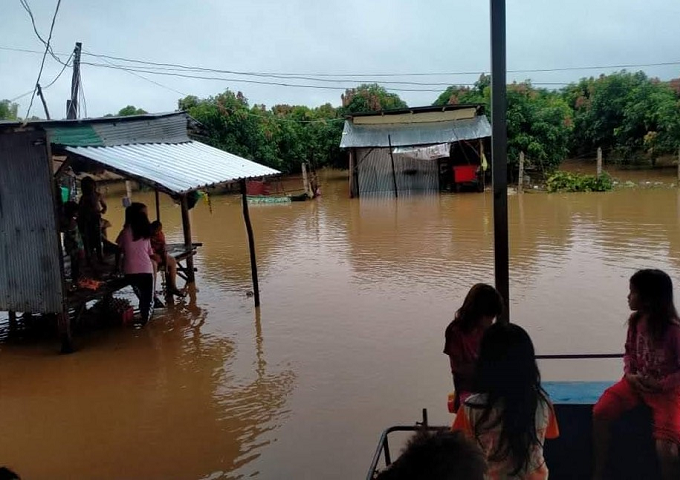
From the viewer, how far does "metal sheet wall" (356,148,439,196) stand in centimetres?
2759

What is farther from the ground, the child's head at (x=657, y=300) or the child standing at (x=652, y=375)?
the child's head at (x=657, y=300)

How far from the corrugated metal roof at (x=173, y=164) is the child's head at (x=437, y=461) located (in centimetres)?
568

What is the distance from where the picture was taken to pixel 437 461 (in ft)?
5.25

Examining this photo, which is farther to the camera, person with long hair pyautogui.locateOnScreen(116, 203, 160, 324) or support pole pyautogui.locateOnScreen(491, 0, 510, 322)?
person with long hair pyautogui.locateOnScreen(116, 203, 160, 324)

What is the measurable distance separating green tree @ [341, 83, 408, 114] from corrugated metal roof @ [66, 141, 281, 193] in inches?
954

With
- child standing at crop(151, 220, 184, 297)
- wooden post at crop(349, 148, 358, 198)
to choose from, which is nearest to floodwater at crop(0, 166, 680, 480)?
child standing at crop(151, 220, 184, 297)

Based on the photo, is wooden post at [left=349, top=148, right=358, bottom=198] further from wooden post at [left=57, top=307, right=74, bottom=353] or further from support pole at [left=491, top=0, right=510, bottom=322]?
support pole at [left=491, top=0, right=510, bottom=322]

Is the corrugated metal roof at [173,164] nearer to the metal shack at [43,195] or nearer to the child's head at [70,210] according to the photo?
the metal shack at [43,195]

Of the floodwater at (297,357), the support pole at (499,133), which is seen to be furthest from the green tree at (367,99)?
the support pole at (499,133)

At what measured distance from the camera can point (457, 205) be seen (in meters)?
21.4

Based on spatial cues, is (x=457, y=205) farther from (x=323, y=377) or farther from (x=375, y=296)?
(x=323, y=377)

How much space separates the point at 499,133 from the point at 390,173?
24109 millimetres

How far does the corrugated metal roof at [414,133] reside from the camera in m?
25.3

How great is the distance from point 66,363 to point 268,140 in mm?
24081
